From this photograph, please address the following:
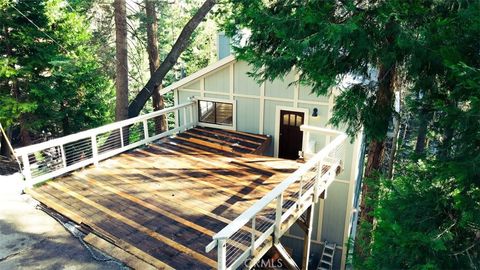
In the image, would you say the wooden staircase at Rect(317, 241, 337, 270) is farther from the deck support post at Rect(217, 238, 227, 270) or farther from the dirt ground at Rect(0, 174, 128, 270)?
the dirt ground at Rect(0, 174, 128, 270)

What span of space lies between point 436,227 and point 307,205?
10.8ft

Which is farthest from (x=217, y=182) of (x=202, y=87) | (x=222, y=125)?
(x=202, y=87)

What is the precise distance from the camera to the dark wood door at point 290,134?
9.06 m

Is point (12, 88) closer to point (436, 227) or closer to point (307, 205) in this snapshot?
point (307, 205)

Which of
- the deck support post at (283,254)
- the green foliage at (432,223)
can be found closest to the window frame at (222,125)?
the deck support post at (283,254)

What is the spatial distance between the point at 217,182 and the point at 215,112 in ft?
12.7

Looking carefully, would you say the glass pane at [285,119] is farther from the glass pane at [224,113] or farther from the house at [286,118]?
the glass pane at [224,113]

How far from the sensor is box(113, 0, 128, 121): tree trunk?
1029 centimetres

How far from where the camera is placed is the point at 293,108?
8.92m

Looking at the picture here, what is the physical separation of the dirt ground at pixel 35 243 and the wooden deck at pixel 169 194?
0.86ft

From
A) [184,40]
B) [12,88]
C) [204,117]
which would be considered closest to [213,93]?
[204,117]

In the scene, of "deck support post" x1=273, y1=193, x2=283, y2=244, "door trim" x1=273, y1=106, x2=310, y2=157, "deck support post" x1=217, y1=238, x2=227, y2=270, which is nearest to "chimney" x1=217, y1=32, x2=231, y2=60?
"door trim" x1=273, y1=106, x2=310, y2=157

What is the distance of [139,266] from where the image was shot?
442cm

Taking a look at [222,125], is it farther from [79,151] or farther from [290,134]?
[79,151]
